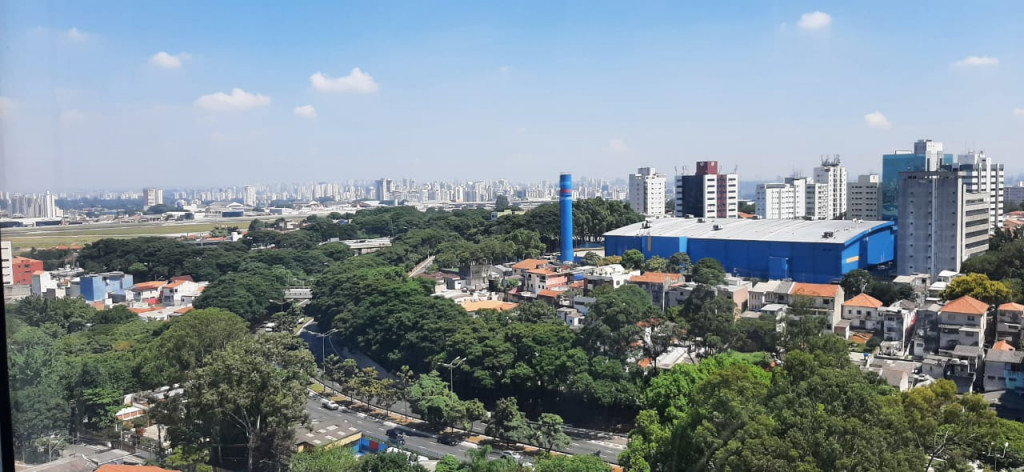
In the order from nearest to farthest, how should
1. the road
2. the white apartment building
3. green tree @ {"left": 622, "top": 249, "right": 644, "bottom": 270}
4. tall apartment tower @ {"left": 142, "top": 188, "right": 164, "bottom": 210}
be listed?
the white apartment building < the road < tall apartment tower @ {"left": 142, "top": 188, "right": 164, "bottom": 210} < green tree @ {"left": 622, "top": 249, "right": 644, "bottom": 270}

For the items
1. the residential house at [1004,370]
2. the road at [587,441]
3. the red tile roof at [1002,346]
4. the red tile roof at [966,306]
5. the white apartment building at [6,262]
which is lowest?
the road at [587,441]

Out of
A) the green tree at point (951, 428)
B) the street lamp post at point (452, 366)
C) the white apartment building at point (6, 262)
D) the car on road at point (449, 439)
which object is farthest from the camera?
the street lamp post at point (452, 366)

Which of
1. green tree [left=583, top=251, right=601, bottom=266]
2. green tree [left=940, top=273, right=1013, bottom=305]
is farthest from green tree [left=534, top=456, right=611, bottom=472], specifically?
green tree [left=583, top=251, right=601, bottom=266]

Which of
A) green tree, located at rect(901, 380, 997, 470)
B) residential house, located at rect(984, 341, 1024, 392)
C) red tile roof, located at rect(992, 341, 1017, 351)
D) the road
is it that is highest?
green tree, located at rect(901, 380, 997, 470)

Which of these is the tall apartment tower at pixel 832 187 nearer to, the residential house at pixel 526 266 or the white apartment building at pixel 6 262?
the residential house at pixel 526 266

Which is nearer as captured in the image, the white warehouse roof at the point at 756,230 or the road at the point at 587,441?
the road at the point at 587,441

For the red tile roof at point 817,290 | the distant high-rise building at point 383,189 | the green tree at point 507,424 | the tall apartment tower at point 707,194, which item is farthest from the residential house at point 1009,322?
the distant high-rise building at point 383,189

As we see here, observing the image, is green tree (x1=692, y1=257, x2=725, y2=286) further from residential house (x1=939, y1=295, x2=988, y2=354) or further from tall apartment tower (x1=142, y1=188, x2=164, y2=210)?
tall apartment tower (x1=142, y1=188, x2=164, y2=210)
